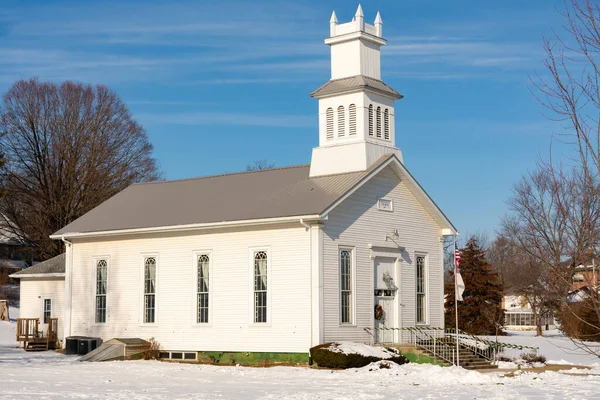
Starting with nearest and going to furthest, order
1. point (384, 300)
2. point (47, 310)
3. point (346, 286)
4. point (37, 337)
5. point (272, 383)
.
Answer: point (272, 383) → point (346, 286) → point (384, 300) → point (37, 337) → point (47, 310)

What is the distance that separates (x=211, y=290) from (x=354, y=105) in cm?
853

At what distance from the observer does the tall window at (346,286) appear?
99.8 feet

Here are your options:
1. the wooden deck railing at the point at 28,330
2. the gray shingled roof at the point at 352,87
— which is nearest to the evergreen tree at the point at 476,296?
the gray shingled roof at the point at 352,87

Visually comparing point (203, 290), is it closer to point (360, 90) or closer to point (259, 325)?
point (259, 325)

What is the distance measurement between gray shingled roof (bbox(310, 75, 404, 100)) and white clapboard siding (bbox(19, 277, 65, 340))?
1559cm

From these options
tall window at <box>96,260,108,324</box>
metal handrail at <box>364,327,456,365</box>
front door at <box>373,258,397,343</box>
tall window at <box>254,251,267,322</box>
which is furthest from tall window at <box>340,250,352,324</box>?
tall window at <box>96,260,108,324</box>

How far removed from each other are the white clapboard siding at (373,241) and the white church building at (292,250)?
0.16 feet

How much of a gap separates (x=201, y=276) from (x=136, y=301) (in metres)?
3.54

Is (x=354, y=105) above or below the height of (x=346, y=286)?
above

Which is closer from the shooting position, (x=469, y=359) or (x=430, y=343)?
(x=469, y=359)

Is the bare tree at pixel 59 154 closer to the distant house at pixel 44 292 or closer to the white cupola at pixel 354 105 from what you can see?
the distant house at pixel 44 292

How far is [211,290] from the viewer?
32406 millimetres

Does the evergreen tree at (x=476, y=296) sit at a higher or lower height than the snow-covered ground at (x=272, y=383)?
higher

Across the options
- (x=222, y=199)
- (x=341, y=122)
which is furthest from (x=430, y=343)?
(x=222, y=199)
